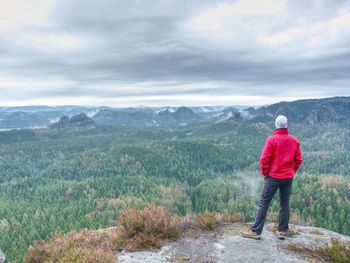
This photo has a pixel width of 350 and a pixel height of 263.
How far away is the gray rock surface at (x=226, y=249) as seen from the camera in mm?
13109

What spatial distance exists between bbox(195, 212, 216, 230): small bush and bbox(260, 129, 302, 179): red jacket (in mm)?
4274

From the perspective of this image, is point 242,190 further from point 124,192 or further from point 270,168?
point 270,168

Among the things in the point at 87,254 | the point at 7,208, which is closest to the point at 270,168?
the point at 87,254

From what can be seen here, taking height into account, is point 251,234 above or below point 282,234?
above

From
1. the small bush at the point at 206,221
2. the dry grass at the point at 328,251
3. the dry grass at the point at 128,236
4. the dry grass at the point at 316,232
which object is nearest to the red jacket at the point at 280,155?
the dry grass at the point at 328,251

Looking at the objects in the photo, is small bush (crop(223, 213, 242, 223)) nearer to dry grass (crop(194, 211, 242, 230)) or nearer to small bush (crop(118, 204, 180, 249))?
dry grass (crop(194, 211, 242, 230))

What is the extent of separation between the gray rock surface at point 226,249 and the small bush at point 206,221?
1.52ft

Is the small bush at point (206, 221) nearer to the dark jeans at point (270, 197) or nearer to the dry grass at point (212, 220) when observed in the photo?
the dry grass at point (212, 220)

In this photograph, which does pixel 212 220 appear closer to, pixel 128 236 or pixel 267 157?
pixel 128 236

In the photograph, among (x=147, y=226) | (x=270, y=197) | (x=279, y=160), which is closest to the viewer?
(x=279, y=160)

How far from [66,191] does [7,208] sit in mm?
47131

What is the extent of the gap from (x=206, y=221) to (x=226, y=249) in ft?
9.72

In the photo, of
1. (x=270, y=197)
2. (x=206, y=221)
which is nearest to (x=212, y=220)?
(x=206, y=221)

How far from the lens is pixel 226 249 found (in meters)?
14.0
